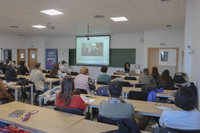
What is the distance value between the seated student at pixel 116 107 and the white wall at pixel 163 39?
715 centimetres

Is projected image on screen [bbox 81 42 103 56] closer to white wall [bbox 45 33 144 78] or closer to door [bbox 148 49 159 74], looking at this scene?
white wall [bbox 45 33 144 78]

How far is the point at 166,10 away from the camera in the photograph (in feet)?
16.0

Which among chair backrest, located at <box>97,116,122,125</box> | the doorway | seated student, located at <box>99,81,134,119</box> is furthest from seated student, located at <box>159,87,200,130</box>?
the doorway

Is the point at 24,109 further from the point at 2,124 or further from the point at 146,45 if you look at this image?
the point at 146,45

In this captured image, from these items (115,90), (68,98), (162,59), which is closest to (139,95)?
(115,90)

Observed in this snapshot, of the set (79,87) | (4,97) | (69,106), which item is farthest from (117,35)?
(69,106)

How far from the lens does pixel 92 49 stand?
10.5 meters

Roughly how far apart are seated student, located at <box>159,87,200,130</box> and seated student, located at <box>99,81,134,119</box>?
1.35 ft

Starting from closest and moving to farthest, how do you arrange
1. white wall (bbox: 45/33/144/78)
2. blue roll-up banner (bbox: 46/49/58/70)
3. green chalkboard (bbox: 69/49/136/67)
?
white wall (bbox: 45/33/144/78) → green chalkboard (bbox: 69/49/136/67) → blue roll-up banner (bbox: 46/49/58/70)

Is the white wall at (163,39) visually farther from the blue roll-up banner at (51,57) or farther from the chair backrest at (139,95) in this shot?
the blue roll-up banner at (51,57)

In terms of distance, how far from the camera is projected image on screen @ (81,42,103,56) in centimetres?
1022

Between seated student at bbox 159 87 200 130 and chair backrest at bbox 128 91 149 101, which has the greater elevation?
seated student at bbox 159 87 200 130

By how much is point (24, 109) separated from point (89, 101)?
3.52 ft

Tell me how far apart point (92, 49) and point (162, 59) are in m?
4.48
